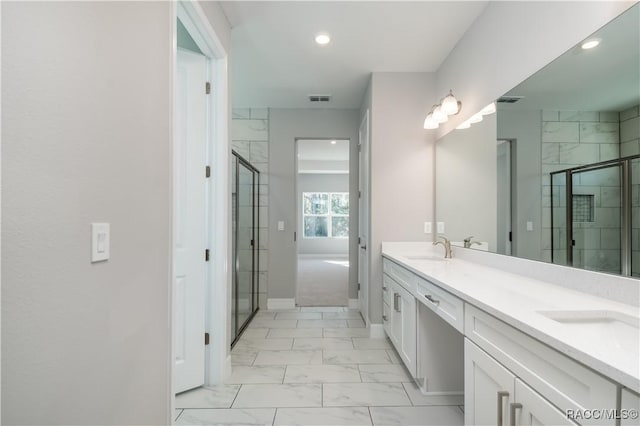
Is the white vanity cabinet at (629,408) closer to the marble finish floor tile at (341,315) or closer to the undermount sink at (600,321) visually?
the undermount sink at (600,321)

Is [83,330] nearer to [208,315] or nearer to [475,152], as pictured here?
[208,315]

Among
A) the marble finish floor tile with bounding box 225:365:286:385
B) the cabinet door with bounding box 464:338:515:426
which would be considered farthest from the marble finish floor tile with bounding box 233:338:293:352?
the cabinet door with bounding box 464:338:515:426

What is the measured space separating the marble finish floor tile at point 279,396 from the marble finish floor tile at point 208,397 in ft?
0.20

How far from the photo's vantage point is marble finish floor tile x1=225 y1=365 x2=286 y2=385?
2.36m

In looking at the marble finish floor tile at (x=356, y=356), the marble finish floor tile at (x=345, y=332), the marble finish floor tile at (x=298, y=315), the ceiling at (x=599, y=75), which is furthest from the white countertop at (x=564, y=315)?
the marble finish floor tile at (x=298, y=315)

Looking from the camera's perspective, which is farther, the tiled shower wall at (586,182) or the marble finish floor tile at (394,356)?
the marble finish floor tile at (394,356)

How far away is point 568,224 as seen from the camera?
1559 mm

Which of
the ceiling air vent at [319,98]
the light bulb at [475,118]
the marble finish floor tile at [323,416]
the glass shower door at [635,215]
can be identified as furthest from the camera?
the ceiling air vent at [319,98]

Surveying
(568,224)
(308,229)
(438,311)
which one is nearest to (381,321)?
(438,311)

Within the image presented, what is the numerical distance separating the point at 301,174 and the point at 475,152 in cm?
793

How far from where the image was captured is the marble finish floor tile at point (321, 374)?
93.3 inches

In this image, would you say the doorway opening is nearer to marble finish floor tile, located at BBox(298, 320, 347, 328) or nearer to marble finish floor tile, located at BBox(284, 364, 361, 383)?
marble finish floor tile, located at BBox(298, 320, 347, 328)

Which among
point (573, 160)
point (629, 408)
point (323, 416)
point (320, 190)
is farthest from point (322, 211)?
point (629, 408)

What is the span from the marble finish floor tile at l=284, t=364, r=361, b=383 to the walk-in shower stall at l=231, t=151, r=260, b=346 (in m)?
0.84
